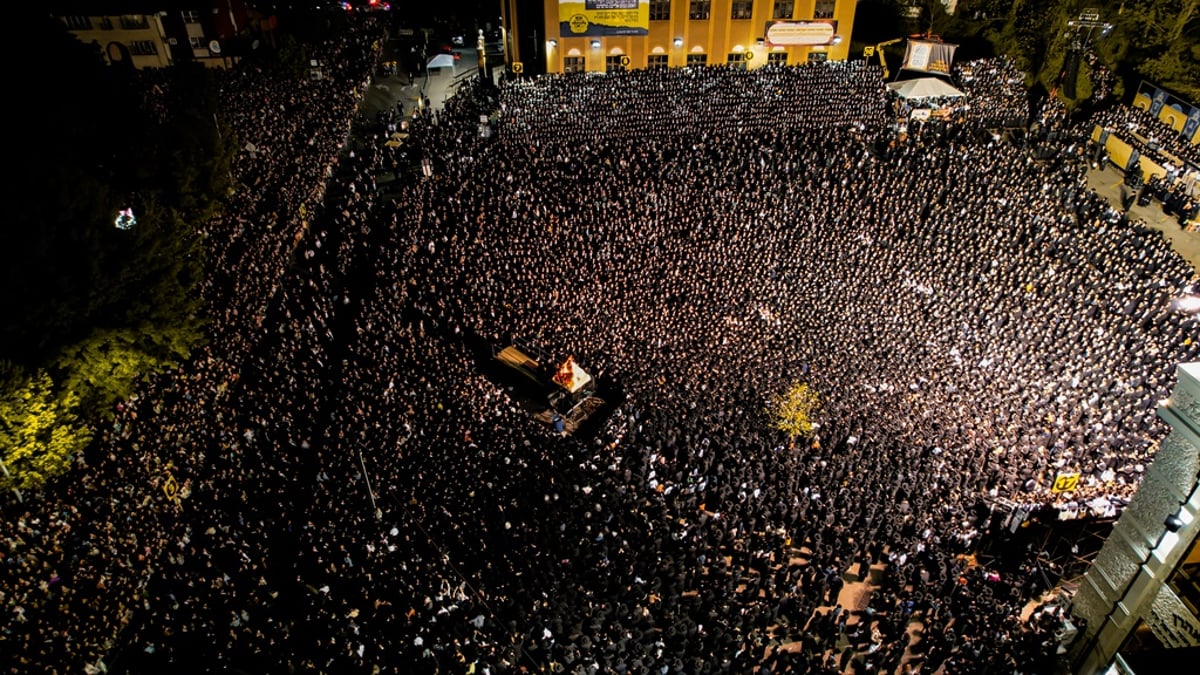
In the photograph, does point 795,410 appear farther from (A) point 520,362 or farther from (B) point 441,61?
(B) point 441,61

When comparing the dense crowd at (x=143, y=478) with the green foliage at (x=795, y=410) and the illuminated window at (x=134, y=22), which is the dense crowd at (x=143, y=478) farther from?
the illuminated window at (x=134, y=22)

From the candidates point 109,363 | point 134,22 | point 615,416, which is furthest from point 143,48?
point 615,416

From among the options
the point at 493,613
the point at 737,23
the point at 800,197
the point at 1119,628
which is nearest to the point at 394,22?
the point at 737,23

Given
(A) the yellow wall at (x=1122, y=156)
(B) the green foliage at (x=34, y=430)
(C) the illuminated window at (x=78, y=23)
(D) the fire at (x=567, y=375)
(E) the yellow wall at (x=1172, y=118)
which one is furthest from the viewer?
(C) the illuminated window at (x=78, y=23)

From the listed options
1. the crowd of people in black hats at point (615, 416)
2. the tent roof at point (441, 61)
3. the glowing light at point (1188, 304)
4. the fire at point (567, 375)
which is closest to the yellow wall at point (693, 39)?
the crowd of people in black hats at point (615, 416)

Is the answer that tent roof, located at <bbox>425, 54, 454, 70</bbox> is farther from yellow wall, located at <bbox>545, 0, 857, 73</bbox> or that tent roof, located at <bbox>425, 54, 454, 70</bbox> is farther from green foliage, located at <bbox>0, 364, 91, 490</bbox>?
green foliage, located at <bbox>0, 364, 91, 490</bbox>

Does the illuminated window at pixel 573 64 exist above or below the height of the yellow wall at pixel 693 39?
below

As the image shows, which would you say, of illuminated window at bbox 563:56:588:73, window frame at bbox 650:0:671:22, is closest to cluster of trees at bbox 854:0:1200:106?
window frame at bbox 650:0:671:22
